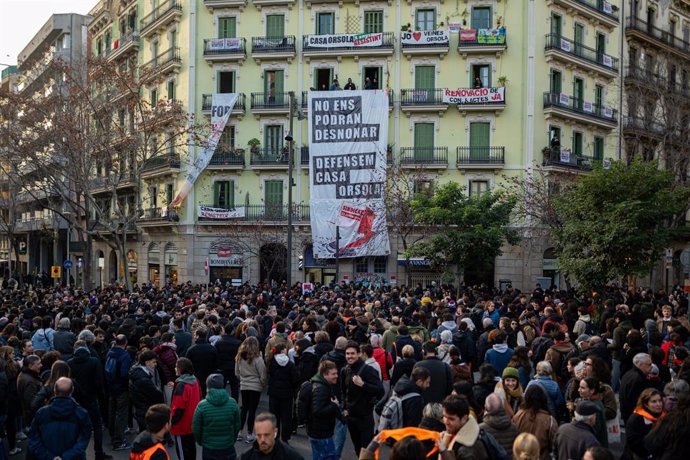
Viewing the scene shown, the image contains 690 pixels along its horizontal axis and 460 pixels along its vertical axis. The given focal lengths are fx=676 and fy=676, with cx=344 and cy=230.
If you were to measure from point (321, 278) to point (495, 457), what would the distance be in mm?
31813

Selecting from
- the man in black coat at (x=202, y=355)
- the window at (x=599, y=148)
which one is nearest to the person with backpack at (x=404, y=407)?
the man in black coat at (x=202, y=355)

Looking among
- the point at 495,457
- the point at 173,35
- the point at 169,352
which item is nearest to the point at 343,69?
the point at 173,35

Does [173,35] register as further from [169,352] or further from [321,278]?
[169,352]

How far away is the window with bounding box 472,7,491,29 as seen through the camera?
36.3m

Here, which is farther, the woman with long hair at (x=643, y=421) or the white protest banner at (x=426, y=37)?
the white protest banner at (x=426, y=37)

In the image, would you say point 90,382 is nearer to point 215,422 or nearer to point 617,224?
point 215,422

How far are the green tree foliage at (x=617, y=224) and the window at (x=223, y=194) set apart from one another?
2070cm

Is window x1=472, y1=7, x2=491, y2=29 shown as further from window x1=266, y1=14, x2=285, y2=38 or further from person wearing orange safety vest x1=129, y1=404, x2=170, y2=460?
person wearing orange safety vest x1=129, y1=404, x2=170, y2=460

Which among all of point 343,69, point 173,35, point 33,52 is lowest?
point 343,69

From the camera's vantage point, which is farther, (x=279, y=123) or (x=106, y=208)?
(x=106, y=208)

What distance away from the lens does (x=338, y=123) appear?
35.7 meters

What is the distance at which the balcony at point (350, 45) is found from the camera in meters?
36.2

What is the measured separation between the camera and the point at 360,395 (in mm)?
8547

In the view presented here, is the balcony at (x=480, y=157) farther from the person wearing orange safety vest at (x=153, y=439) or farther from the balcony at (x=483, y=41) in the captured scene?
the person wearing orange safety vest at (x=153, y=439)
